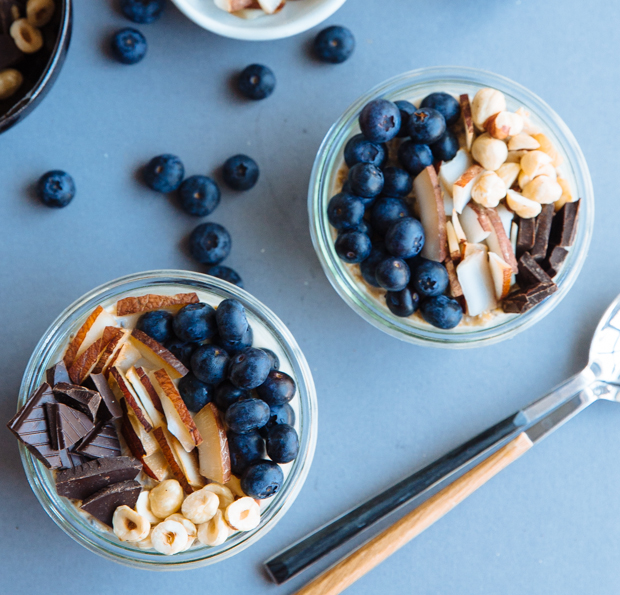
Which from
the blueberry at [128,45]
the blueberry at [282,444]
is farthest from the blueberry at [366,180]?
the blueberry at [128,45]

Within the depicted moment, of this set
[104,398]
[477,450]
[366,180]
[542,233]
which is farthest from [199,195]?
[477,450]

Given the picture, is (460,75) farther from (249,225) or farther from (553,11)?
(249,225)

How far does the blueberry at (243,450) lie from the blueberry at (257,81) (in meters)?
0.76

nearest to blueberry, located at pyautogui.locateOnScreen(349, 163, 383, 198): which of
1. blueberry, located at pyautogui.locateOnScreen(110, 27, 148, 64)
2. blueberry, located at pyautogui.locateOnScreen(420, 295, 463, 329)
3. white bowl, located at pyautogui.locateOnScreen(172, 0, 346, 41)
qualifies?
blueberry, located at pyautogui.locateOnScreen(420, 295, 463, 329)

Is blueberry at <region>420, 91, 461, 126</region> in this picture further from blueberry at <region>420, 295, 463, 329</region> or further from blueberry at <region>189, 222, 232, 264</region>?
blueberry at <region>189, 222, 232, 264</region>

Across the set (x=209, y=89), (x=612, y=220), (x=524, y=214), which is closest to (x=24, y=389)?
(x=209, y=89)

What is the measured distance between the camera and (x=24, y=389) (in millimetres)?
1140

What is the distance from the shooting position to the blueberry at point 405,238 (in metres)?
1.11

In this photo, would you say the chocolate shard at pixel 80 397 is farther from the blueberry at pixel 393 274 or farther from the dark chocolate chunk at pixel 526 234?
the dark chocolate chunk at pixel 526 234

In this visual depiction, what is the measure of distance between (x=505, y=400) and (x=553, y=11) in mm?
958

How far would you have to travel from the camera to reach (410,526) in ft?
4.32

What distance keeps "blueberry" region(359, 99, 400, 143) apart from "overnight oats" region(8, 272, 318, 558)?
0.43 m

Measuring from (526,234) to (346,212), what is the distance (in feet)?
1.21

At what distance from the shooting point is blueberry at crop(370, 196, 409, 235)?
3.82 ft
